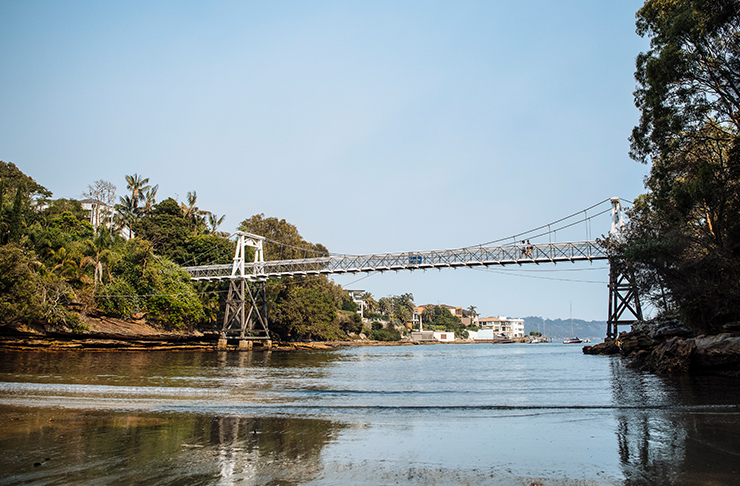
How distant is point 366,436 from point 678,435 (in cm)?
361

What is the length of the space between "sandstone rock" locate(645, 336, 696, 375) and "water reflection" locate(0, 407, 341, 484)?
11.8 meters

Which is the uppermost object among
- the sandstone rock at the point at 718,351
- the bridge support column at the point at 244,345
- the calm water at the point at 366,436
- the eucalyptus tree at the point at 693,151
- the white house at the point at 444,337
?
the eucalyptus tree at the point at 693,151

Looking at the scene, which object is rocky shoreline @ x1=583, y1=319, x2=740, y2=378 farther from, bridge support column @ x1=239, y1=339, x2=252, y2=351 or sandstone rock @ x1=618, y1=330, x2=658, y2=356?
bridge support column @ x1=239, y1=339, x2=252, y2=351

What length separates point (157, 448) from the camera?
4836 mm

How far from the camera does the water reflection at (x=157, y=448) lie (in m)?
3.85

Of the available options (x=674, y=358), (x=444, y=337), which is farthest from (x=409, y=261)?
(x=444, y=337)

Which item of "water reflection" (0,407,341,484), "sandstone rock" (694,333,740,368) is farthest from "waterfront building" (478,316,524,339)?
"water reflection" (0,407,341,484)

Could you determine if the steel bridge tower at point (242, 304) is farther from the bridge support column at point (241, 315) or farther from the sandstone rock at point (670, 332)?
the sandstone rock at point (670, 332)

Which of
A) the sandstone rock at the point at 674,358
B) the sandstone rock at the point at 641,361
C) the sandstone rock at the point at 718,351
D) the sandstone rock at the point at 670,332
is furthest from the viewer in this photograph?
the sandstone rock at the point at 641,361

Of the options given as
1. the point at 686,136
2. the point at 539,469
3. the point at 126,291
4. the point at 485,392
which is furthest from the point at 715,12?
the point at 126,291

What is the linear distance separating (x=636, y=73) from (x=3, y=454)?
1899 centimetres

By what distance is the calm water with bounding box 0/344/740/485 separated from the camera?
154 inches

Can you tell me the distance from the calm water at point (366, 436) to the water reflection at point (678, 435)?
18 mm

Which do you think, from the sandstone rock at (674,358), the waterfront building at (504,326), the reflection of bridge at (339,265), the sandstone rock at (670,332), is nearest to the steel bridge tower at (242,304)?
the reflection of bridge at (339,265)
